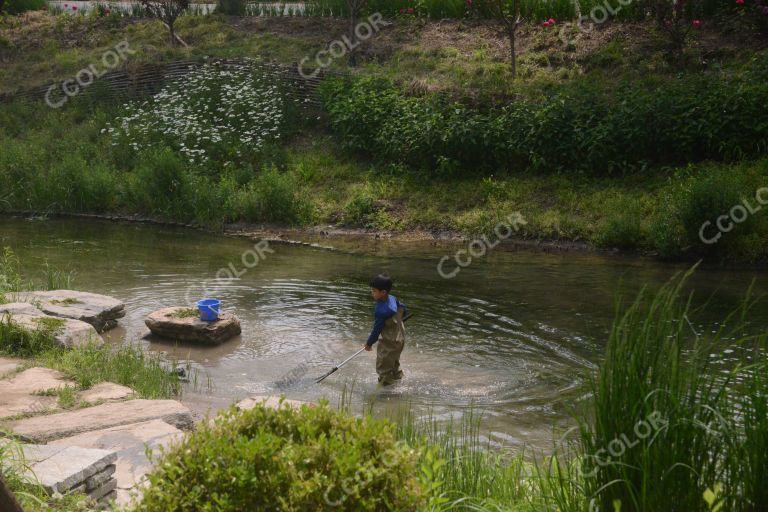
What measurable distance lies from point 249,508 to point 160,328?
6679 mm

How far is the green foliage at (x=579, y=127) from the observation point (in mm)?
14648

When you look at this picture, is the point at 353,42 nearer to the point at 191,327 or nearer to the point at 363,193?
the point at 363,193

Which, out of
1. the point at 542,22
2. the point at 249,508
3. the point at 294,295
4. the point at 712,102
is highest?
the point at 542,22

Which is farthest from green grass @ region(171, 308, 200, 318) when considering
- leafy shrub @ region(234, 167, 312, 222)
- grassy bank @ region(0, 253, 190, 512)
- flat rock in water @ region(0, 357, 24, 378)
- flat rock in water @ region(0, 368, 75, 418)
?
leafy shrub @ region(234, 167, 312, 222)

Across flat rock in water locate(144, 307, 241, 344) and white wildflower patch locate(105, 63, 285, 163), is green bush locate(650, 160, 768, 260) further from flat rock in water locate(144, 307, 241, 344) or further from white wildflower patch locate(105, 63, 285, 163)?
white wildflower patch locate(105, 63, 285, 163)

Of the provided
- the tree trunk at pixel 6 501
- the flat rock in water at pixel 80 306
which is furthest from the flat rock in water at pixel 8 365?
the tree trunk at pixel 6 501

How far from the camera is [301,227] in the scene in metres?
16.3

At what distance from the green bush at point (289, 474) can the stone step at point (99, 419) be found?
8.19 feet

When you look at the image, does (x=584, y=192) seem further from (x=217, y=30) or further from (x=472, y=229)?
(x=217, y=30)

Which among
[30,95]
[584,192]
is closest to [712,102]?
[584,192]

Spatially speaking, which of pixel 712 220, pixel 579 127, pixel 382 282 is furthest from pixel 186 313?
pixel 579 127

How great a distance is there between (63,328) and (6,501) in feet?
18.2

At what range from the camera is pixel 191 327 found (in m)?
10.1

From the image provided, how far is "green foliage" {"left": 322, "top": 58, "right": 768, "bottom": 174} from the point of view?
14648mm
